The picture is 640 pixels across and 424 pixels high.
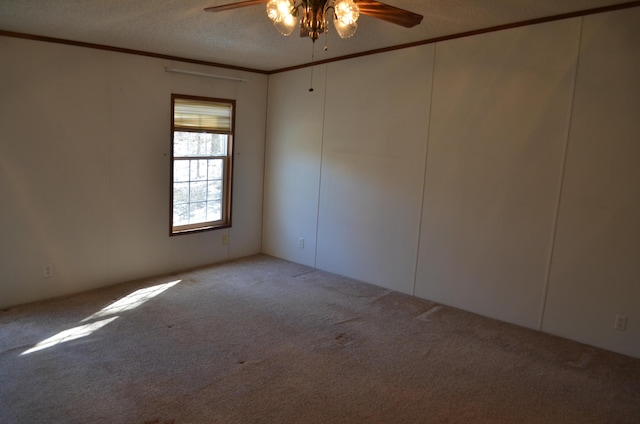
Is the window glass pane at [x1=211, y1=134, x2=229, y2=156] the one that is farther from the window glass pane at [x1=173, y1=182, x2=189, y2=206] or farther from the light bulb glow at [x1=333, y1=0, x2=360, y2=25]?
the light bulb glow at [x1=333, y1=0, x2=360, y2=25]

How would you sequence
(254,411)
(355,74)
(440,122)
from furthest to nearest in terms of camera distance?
(355,74) < (440,122) < (254,411)

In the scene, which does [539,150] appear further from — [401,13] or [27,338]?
[27,338]

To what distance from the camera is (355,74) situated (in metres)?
4.91

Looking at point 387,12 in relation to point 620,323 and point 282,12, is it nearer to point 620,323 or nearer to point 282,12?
point 282,12

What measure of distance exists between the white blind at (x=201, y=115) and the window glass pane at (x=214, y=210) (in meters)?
0.93

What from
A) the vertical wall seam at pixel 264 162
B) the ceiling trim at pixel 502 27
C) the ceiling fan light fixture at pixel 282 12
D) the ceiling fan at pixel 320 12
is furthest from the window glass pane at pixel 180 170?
the ceiling fan light fixture at pixel 282 12

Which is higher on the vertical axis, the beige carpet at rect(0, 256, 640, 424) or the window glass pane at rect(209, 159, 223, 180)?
the window glass pane at rect(209, 159, 223, 180)

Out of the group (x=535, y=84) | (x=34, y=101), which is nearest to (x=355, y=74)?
(x=535, y=84)

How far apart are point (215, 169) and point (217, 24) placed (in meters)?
2.27

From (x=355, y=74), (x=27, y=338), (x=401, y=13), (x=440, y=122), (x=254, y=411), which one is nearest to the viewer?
(x=401, y=13)

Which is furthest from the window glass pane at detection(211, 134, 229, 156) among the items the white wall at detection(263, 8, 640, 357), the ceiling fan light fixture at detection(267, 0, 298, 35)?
the ceiling fan light fixture at detection(267, 0, 298, 35)

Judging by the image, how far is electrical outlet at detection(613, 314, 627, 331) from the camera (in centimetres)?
337

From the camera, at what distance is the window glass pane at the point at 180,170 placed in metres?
5.18

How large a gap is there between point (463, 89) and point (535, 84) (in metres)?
0.63
